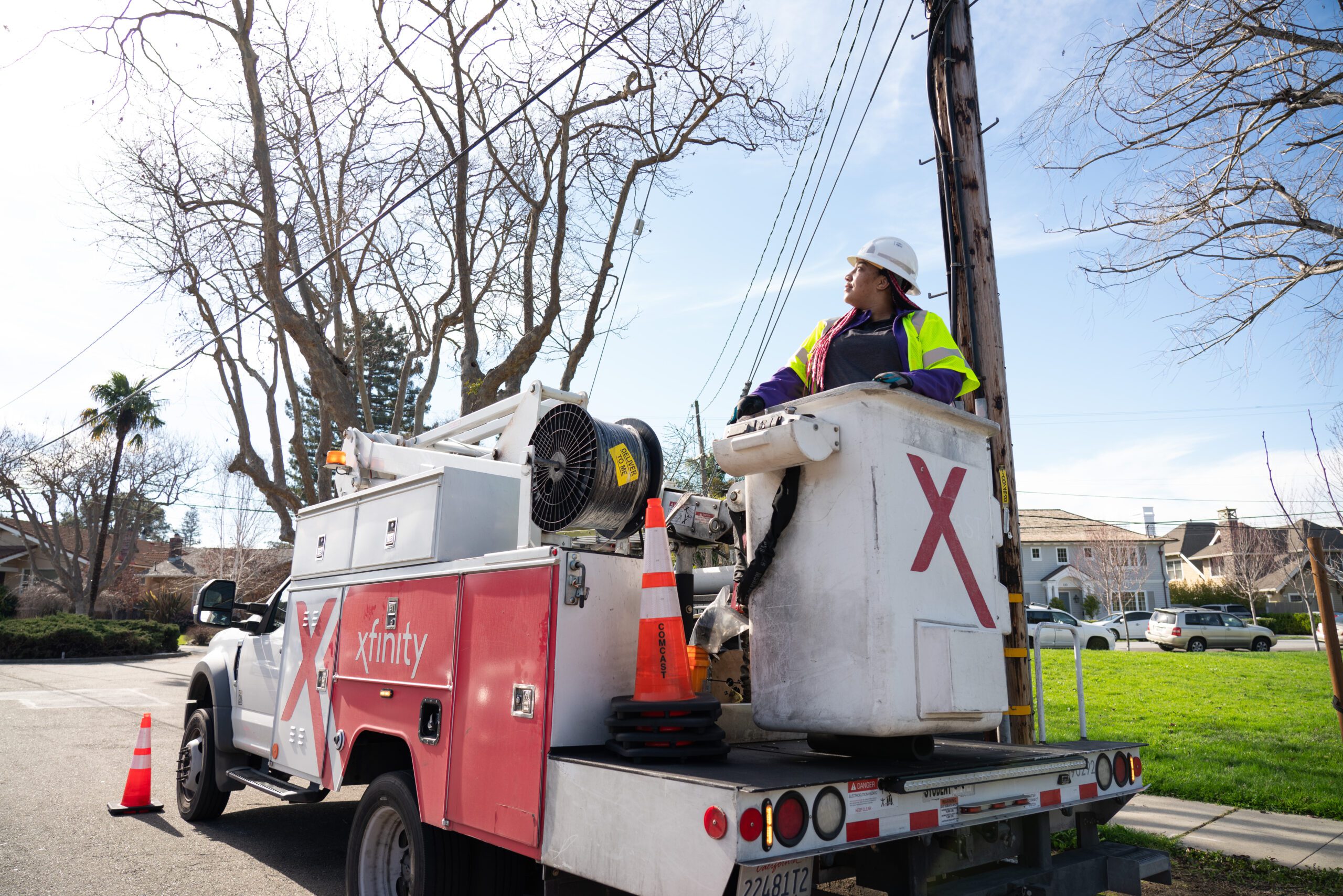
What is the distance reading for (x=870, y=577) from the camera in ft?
9.90

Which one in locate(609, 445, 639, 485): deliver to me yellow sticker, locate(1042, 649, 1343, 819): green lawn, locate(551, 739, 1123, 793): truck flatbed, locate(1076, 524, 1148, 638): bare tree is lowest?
locate(1042, 649, 1343, 819): green lawn

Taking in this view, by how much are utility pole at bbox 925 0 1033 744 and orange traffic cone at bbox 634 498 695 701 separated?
97.4 inches

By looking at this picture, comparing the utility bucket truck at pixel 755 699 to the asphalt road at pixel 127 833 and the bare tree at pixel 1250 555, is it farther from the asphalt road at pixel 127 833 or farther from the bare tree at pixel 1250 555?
the bare tree at pixel 1250 555

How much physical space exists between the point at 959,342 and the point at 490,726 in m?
3.93

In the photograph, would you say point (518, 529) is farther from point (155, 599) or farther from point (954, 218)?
point (155, 599)

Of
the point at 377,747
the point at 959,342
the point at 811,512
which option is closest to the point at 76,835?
the point at 377,747

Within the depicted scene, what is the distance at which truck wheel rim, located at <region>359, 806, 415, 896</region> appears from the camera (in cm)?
420

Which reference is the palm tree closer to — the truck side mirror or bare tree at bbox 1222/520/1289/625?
the truck side mirror

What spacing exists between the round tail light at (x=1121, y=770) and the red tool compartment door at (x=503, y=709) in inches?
94.8

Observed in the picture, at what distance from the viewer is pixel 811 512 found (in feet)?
10.6

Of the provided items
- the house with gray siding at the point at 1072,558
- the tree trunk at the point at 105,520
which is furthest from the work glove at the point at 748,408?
the house with gray siding at the point at 1072,558

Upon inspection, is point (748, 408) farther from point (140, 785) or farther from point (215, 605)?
point (140, 785)

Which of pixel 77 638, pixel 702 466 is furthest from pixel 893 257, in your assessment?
pixel 77 638

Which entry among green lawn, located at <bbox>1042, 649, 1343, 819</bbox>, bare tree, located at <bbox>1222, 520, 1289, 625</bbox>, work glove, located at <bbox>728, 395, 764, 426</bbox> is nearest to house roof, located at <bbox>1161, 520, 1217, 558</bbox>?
bare tree, located at <bbox>1222, 520, 1289, 625</bbox>
